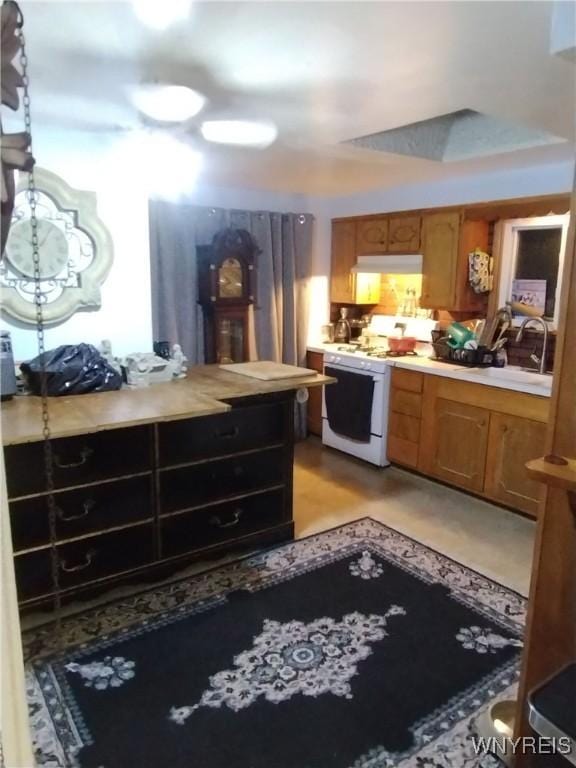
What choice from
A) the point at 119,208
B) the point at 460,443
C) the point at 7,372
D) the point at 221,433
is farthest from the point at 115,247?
the point at 460,443

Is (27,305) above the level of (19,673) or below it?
above

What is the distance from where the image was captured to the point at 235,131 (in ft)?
7.04

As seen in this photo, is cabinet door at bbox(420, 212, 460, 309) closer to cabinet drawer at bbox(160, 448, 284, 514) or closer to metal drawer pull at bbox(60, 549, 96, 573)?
cabinet drawer at bbox(160, 448, 284, 514)

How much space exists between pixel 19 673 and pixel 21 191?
2210mm

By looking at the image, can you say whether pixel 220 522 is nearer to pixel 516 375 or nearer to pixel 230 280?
pixel 230 280

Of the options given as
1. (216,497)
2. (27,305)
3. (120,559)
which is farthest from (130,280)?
(120,559)

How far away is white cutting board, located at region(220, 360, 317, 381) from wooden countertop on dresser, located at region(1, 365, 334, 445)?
4 centimetres

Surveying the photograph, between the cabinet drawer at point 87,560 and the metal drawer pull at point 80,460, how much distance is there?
337 mm

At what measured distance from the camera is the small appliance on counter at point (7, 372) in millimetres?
2371

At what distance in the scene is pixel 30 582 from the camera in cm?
220

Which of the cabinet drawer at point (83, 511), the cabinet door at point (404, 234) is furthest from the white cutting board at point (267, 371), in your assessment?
the cabinet door at point (404, 234)

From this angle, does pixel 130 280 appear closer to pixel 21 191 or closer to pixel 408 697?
pixel 21 191

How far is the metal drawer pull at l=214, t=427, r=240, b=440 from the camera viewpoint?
263cm

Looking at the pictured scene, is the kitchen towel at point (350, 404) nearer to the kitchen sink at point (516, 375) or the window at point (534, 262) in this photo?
the kitchen sink at point (516, 375)
